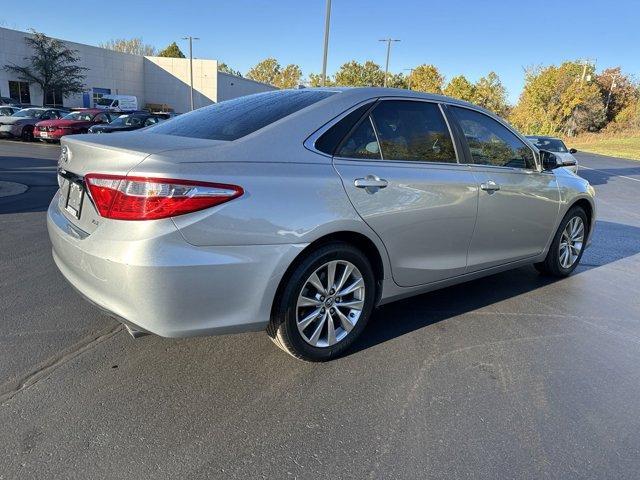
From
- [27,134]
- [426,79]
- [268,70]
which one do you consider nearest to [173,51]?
[268,70]

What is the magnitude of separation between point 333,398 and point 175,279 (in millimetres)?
1168

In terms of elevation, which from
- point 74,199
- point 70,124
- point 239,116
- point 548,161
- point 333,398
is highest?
point 239,116

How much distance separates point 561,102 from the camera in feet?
192

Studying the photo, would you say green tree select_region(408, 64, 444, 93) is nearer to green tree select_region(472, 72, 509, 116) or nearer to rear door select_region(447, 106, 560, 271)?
green tree select_region(472, 72, 509, 116)

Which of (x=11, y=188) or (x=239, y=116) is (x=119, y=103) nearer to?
(x=11, y=188)

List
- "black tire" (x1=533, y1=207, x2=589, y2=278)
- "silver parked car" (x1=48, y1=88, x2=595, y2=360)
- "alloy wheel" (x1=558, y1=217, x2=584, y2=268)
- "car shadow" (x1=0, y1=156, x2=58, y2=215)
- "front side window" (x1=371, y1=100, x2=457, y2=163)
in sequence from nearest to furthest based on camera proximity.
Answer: "silver parked car" (x1=48, y1=88, x2=595, y2=360)
"front side window" (x1=371, y1=100, x2=457, y2=163)
"black tire" (x1=533, y1=207, x2=589, y2=278)
"alloy wheel" (x1=558, y1=217, x2=584, y2=268)
"car shadow" (x1=0, y1=156, x2=58, y2=215)

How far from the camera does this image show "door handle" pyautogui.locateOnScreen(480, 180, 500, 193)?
158 inches

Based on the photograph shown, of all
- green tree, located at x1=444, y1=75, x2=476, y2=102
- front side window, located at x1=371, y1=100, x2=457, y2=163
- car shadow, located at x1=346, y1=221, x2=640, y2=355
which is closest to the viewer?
front side window, located at x1=371, y1=100, x2=457, y2=163

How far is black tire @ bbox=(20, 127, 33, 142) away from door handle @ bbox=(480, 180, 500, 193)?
22.0m

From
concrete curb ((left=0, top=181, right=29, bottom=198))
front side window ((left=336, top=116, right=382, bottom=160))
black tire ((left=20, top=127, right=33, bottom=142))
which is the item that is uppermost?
front side window ((left=336, top=116, right=382, bottom=160))

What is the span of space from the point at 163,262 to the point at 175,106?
66383mm

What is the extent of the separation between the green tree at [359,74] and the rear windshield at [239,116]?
2732 inches

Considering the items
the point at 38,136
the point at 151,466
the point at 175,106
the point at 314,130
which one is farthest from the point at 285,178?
the point at 175,106

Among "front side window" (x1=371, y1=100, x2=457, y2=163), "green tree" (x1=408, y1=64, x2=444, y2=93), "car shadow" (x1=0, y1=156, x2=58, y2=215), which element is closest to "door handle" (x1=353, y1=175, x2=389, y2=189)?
"front side window" (x1=371, y1=100, x2=457, y2=163)
